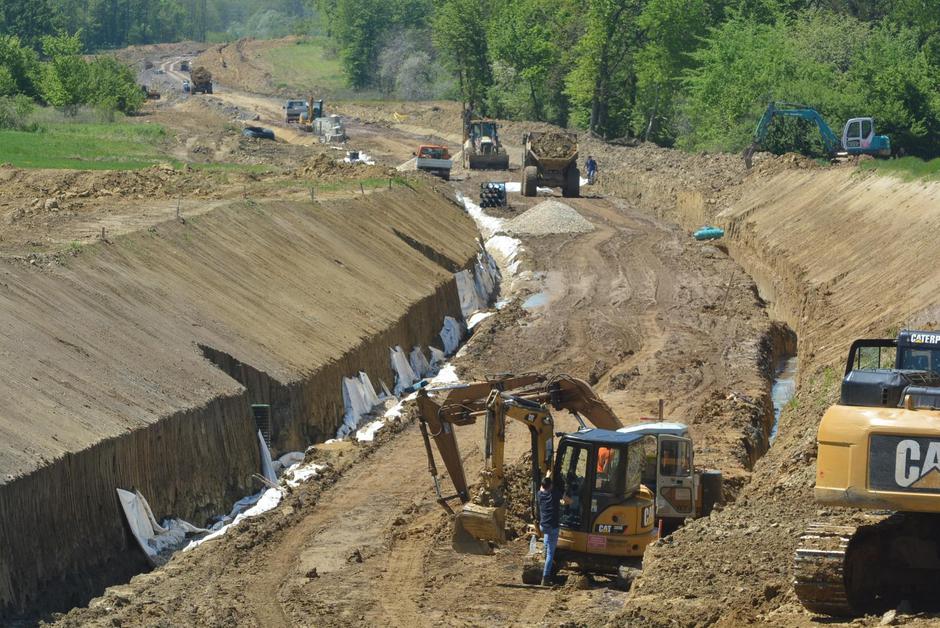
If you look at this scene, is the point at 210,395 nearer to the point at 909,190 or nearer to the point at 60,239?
the point at 60,239

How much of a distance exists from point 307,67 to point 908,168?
111 m

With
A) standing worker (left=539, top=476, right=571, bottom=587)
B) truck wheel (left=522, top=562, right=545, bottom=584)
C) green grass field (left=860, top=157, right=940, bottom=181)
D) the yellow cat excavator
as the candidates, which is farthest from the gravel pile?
standing worker (left=539, top=476, right=571, bottom=587)

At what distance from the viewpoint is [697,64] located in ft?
286

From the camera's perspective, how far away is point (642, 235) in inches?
2140

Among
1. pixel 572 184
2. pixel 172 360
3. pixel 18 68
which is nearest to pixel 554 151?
pixel 572 184

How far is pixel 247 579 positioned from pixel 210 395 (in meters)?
4.95

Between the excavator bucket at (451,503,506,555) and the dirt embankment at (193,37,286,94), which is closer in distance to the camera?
the excavator bucket at (451,503,506,555)

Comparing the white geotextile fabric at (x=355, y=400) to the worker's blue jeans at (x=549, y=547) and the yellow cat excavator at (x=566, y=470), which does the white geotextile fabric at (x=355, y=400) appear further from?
the worker's blue jeans at (x=549, y=547)

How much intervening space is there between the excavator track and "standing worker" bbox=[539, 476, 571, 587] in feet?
17.4

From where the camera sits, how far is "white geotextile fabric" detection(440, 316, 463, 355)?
37062mm

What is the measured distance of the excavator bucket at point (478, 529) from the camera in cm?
1919

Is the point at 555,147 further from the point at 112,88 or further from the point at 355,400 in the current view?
the point at 112,88

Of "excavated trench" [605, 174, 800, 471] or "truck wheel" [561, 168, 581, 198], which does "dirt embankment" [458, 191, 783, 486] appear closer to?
"excavated trench" [605, 174, 800, 471]

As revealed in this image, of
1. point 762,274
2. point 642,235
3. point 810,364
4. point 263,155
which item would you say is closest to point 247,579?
point 810,364
